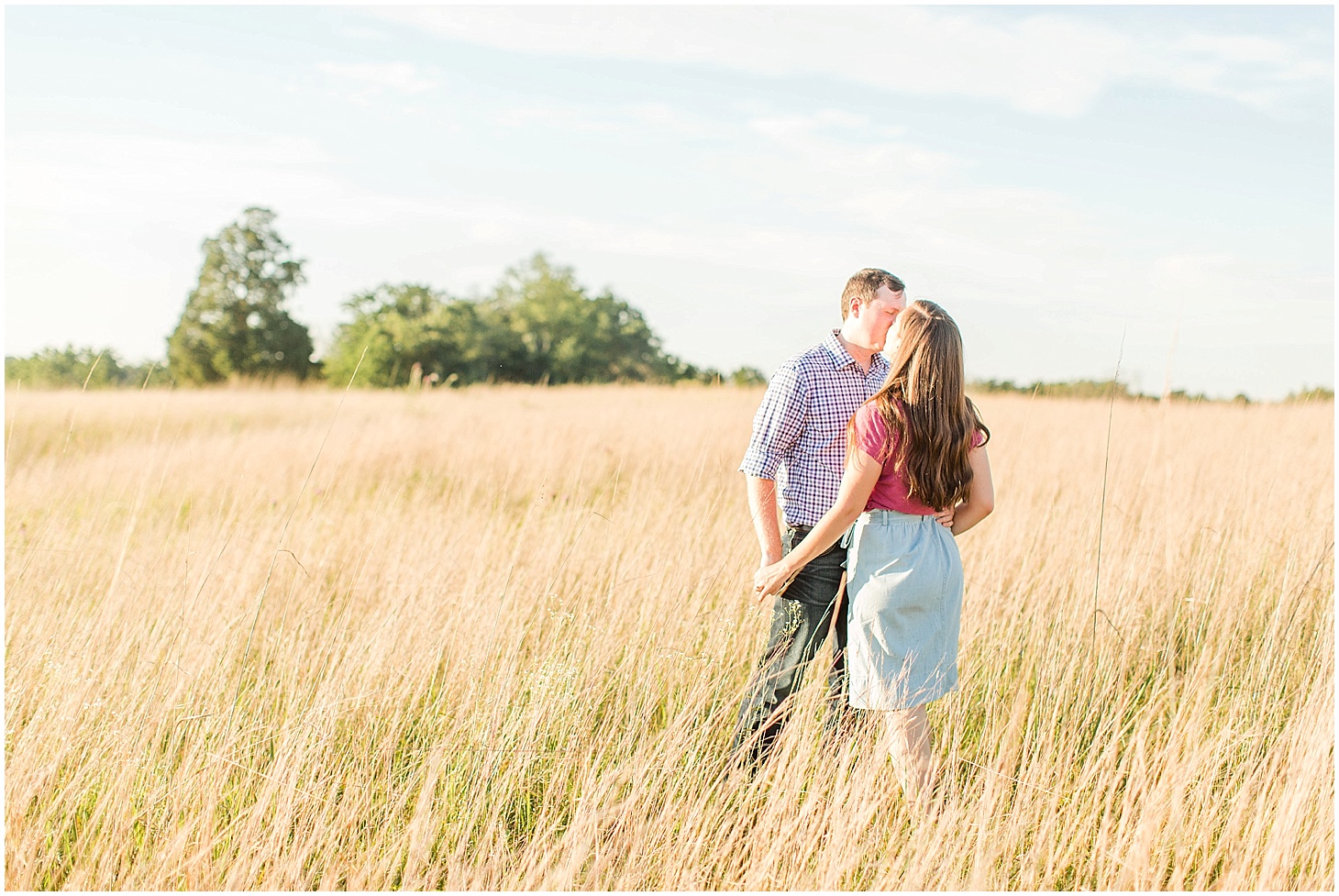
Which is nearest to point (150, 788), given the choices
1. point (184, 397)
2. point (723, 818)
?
point (723, 818)

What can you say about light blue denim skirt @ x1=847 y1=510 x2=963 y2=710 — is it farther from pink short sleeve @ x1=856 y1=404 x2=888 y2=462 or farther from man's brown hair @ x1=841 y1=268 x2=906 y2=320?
man's brown hair @ x1=841 y1=268 x2=906 y2=320

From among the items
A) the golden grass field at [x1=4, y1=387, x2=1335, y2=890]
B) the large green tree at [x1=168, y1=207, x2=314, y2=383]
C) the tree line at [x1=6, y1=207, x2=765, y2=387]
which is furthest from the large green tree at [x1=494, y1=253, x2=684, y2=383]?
the golden grass field at [x1=4, y1=387, x2=1335, y2=890]

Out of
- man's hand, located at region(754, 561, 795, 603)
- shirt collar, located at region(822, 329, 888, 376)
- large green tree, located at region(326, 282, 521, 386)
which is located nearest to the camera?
man's hand, located at region(754, 561, 795, 603)

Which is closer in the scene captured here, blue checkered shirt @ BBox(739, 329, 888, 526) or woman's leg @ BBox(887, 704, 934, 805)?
woman's leg @ BBox(887, 704, 934, 805)

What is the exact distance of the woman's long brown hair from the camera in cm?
234

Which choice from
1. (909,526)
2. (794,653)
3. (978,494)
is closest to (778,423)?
(909,526)

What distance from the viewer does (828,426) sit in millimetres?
2654

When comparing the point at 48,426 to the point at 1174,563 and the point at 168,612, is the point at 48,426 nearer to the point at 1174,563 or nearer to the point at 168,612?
the point at 168,612

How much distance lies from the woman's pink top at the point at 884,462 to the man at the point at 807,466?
0.75 feet

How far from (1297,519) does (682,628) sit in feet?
12.3

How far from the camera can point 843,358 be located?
2.69 meters

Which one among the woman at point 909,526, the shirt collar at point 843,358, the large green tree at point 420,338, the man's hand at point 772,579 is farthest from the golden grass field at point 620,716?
the large green tree at point 420,338

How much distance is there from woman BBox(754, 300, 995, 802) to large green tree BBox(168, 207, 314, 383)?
1463 inches

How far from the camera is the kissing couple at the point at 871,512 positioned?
2363mm
